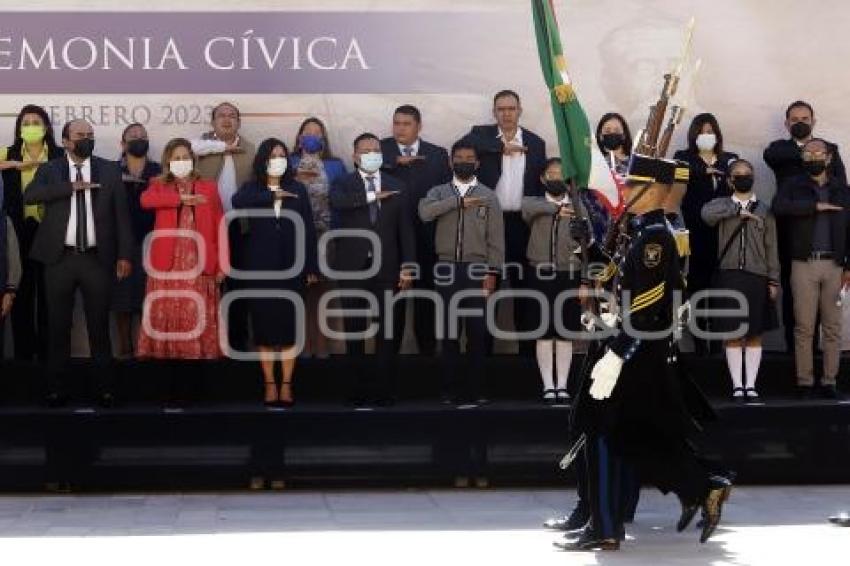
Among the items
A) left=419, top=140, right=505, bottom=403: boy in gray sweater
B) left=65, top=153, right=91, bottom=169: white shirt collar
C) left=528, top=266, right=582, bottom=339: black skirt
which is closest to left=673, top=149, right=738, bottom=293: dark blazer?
left=528, top=266, right=582, bottom=339: black skirt

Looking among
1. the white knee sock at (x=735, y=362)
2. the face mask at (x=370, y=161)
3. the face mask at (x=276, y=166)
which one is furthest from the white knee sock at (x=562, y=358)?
the face mask at (x=276, y=166)

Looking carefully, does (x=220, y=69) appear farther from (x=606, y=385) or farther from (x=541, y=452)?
(x=606, y=385)

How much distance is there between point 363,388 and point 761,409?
265cm

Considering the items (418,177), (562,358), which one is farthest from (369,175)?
(562,358)

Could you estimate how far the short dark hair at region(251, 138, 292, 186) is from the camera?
42.8 feet

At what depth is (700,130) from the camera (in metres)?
13.9

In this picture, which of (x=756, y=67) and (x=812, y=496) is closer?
(x=812, y=496)

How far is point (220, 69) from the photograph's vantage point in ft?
46.3

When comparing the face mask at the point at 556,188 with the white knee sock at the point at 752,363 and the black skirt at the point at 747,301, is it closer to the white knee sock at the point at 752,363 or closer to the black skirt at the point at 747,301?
the black skirt at the point at 747,301

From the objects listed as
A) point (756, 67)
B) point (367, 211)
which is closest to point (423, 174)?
point (367, 211)

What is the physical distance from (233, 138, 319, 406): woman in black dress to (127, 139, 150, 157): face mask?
31.6 inches

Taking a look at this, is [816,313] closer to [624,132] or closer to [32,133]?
[624,132]

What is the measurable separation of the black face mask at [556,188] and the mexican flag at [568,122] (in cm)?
255

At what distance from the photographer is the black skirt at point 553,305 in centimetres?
1325
